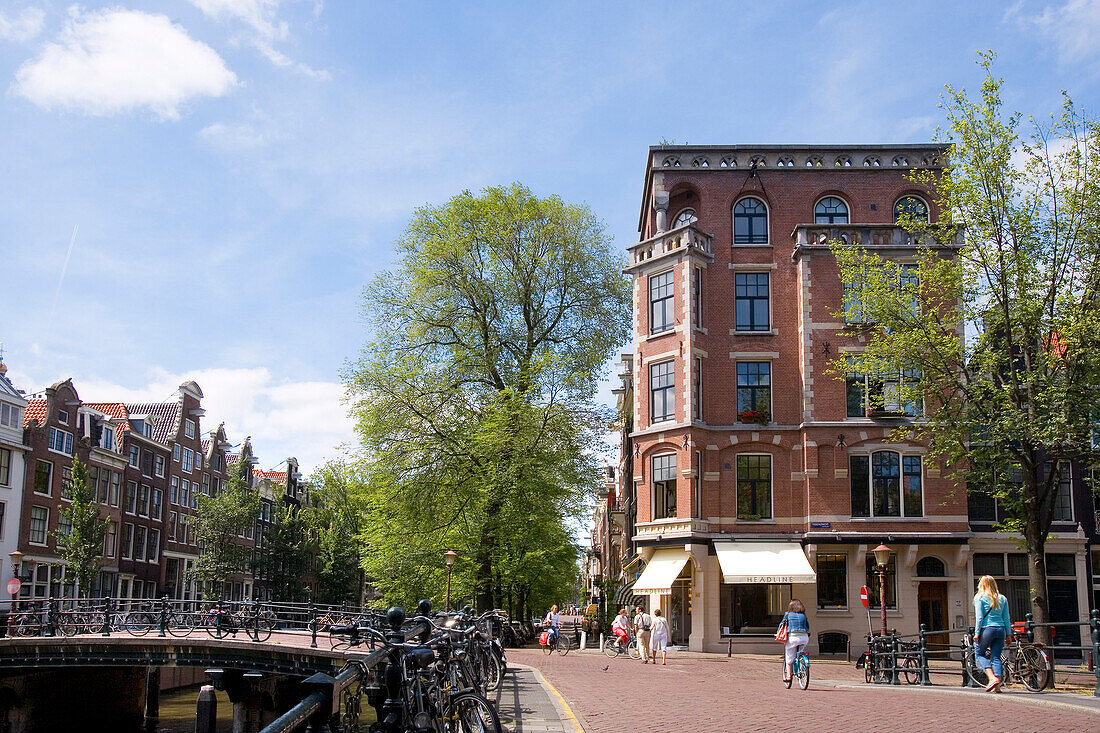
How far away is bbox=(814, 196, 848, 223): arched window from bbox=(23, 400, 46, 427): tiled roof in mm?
36970

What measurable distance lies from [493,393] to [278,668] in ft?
47.7

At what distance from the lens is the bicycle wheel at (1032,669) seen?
19.1 m

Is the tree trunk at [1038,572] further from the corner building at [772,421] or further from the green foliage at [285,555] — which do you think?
the green foliage at [285,555]

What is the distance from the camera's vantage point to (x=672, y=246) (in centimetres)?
3616

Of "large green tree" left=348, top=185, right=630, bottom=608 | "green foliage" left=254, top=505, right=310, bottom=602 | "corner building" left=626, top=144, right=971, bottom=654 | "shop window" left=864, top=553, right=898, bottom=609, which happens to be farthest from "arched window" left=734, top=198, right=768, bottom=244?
"green foliage" left=254, top=505, right=310, bottom=602

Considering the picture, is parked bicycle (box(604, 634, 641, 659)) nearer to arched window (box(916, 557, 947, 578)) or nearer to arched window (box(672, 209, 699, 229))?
arched window (box(916, 557, 947, 578))

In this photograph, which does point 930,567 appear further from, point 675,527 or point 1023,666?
point 1023,666

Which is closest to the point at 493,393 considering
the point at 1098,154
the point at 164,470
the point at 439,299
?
the point at 439,299

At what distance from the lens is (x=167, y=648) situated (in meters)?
29.7

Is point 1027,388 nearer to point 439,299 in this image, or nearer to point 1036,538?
point 1036,538

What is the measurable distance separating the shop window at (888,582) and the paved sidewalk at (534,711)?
18058mm

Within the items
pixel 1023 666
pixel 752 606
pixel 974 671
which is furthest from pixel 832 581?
pixel 974 671

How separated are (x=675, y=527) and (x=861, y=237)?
12.3 meters

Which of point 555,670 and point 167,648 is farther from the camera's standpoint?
point 167,648
